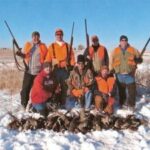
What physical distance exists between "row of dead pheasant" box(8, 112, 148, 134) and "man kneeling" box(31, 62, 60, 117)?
1148 millimetres

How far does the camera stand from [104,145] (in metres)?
8.48

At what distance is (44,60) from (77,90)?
4.01 ft

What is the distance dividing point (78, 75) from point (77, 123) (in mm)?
2148

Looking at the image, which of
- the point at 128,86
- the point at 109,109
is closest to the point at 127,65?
the point at 128,86

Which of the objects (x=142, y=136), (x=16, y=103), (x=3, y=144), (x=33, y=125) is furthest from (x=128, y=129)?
(x=16, y=103)

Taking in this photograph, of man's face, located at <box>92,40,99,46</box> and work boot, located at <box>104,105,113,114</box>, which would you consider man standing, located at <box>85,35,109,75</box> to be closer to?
man's face, located at <box>92,40,99,46</box>

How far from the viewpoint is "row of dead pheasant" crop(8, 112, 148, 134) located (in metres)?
9.52

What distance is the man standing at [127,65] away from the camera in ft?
38.7

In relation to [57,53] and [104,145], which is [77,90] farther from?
[104,145]

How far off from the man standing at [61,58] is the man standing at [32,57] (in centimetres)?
22

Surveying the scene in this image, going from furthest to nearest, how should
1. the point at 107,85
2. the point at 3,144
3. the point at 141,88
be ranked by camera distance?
the point at 141,88 < the point at 107,85 < the point at 3,144

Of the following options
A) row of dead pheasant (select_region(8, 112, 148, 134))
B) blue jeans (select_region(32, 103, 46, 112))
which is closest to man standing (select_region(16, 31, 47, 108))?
blue jeans (select_region(32, 103, 46, 112))

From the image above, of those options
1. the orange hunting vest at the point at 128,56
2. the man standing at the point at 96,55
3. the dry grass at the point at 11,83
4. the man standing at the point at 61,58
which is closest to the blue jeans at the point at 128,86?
the orange hunting vest at the point at 128,56

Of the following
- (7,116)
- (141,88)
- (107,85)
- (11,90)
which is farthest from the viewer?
(11,90)
